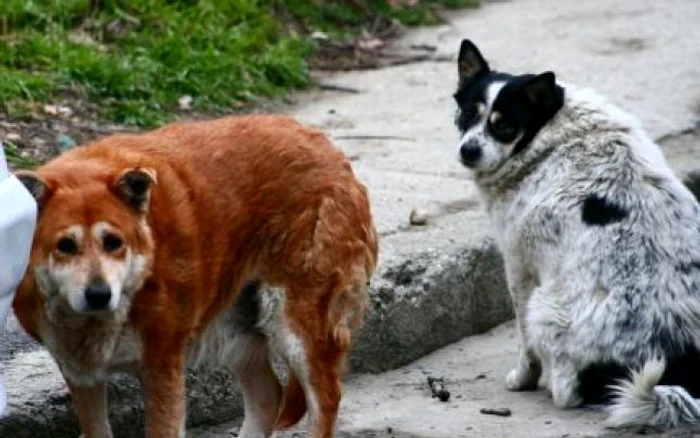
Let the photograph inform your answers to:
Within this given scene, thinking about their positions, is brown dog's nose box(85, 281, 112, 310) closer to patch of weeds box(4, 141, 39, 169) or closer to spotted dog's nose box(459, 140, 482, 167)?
spotted dog's nose box(459, 140, 482, 167)

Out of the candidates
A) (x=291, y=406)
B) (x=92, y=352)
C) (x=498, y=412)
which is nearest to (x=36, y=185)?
(x=92, y=352)

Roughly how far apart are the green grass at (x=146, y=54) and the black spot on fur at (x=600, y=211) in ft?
10.5

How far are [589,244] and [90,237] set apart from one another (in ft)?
7.77

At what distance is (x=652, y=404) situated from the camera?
6.63 meters

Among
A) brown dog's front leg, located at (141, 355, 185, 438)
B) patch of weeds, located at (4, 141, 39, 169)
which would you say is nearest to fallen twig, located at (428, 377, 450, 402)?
brown dog's front leg, located at (141, 355, 185, 438)

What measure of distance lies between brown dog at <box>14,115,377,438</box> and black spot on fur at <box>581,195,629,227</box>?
120 cm

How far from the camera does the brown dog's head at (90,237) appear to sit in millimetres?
5340

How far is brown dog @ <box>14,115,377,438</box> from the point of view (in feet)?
17.9

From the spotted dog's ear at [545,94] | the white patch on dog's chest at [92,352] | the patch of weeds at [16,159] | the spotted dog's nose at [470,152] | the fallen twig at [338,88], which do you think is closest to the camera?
the white patch on dog's chest at [92,352]

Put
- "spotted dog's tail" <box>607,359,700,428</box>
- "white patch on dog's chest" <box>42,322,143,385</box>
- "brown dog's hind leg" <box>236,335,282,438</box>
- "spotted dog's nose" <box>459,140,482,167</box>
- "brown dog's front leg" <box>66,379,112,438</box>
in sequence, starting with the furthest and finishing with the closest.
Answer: "spotted dog's nose" <box>459,140,482,167</box> < "spotted dog's tail" <box>607,359,700,428</box> < "brown dog's hind leg" <box>236,335,282,438</box> < "brown dog's front leg" <box>66,379,112,438</box> < "white patch on dog's chest" <box>42,322,143,385</box>

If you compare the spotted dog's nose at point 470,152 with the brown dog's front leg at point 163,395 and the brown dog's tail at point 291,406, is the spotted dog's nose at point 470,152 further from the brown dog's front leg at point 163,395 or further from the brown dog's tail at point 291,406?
the brown dog's front leg at point 163,395

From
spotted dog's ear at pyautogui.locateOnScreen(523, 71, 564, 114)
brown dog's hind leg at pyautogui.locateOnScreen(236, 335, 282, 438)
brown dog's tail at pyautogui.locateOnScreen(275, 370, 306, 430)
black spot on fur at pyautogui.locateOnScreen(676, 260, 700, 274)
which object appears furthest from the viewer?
spotted dog's ear at pyautogui.locateOnScreen(523, 71, 564, 114)

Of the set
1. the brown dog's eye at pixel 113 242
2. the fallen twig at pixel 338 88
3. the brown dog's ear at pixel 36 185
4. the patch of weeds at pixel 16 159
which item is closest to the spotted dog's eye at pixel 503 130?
the patch of weeds at pixel 16 159

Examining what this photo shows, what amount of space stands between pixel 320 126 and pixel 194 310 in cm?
428
